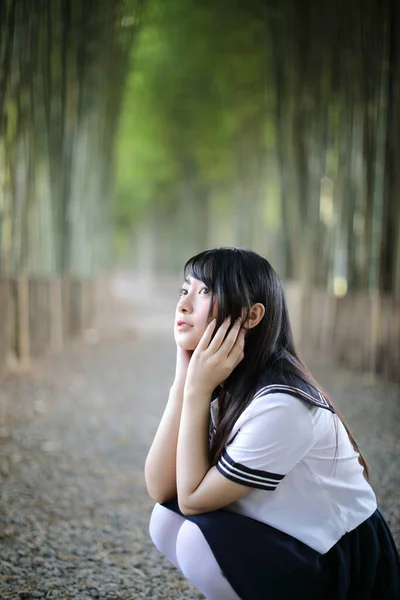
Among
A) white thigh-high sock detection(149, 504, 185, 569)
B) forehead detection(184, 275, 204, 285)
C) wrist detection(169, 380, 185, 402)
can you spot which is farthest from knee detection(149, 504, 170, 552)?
forehead detection(184, 275, 204, 285)

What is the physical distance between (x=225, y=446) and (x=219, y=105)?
399 inches

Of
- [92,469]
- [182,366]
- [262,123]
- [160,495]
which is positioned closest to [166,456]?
[160,495]

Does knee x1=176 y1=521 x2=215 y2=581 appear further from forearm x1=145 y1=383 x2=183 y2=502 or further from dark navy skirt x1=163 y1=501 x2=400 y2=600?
forearm x1=145 y1=383 x2=183 y2=502

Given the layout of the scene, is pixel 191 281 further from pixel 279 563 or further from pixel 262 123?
pixel 262 123

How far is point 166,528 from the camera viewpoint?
1343 mm

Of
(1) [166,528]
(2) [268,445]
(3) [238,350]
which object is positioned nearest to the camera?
(2) [268,445]

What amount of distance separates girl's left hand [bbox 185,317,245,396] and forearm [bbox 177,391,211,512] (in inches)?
0.8

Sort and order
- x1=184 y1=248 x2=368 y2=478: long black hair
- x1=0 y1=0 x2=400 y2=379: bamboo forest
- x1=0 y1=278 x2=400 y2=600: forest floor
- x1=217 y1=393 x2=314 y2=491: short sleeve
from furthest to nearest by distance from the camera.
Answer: x1=0 y1=0 x2=400 y2=379: bamboo forest < x1=0 y1=278 x2=400 y2=600: forest floor < x1=184 y1=248 x2=368 y2=478: long black hair < x1=217 y1=393 x2=314 y2=491: short sleeve

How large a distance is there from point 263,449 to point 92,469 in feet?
6.07

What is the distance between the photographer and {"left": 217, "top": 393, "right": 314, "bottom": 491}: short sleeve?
1141 millimetres

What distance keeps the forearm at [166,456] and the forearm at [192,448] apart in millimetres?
98

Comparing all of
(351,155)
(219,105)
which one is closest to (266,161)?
(219,105)

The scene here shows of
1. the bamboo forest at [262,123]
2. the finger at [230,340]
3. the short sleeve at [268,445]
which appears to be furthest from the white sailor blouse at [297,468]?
the bamboo forest at [262,123]

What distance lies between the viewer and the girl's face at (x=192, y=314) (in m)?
1.28
